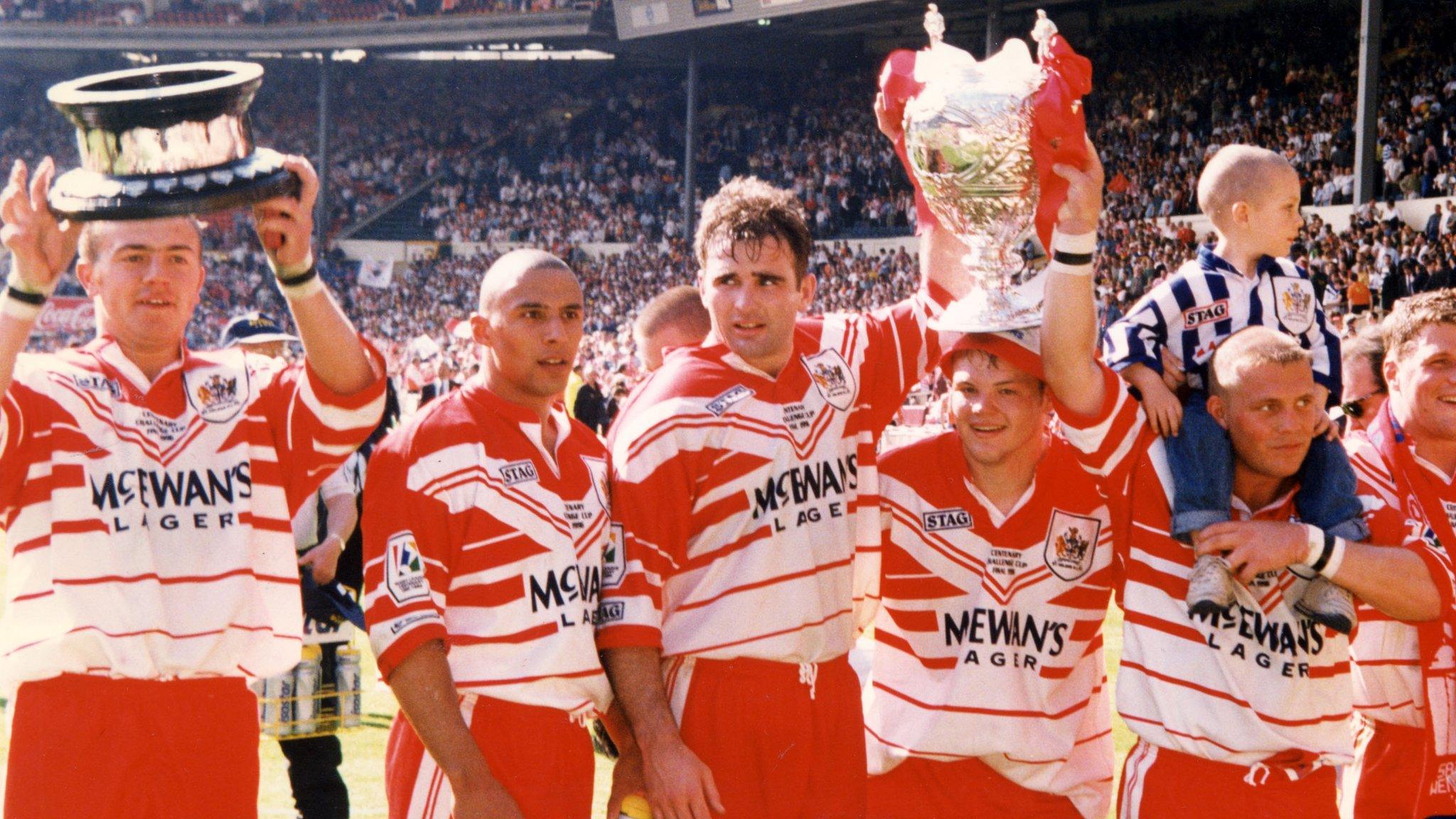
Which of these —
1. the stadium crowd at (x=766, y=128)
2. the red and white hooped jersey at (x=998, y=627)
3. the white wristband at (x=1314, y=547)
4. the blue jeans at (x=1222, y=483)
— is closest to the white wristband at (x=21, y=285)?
the red and white hooped jersey at (x=998, y=627)

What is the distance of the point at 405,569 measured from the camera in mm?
3104

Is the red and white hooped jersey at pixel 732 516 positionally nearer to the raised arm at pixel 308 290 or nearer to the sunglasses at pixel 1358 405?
the raised arm at pixel 308 290

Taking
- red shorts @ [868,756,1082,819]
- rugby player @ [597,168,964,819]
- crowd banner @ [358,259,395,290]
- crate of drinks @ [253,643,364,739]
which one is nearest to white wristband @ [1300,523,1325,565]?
red shorts @ [868,756,1082,819]

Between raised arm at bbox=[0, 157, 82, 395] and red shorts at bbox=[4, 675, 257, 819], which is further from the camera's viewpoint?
red shorts at bbox=[4, 675, 257, 819]

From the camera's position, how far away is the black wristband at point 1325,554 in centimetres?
321

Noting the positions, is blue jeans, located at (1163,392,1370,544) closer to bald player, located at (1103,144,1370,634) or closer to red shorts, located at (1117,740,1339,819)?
bald player, located at (1103,144,1370,634)

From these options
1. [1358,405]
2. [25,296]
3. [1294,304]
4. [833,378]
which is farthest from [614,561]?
[1358,405]

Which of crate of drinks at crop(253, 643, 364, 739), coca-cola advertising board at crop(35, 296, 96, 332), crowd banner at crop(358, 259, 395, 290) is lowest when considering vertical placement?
crate of drinks at crop(253, 643, 364, 739)

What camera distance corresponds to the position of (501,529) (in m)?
3.19

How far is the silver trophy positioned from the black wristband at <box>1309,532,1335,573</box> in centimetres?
83

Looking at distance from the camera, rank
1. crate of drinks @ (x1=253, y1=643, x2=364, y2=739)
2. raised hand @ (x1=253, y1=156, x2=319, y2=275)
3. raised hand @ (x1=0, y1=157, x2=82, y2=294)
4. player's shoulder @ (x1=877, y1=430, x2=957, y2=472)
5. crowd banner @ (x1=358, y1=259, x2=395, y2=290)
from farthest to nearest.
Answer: crowd banner @ (x1=358, y1=259, x2=395, y2=290), crate of drinks @ (x1=253, y1=643, x2=364, y2=739), player's shoulder @ (x1=877, y1=430, x2=957, y2=472), raised hand @ (x1=253, y1=156, x2=319, y2=275), raised hand @ (x1=0, y1=157, x2=82, y2=294)

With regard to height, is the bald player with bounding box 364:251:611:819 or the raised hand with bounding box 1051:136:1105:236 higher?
the raised hand with bounding box 1051:136:1105:236

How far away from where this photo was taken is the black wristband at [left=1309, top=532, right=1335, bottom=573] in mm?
3211

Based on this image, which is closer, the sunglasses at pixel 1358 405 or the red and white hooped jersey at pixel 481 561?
the red and white hooped jersey at pixel 481 561
